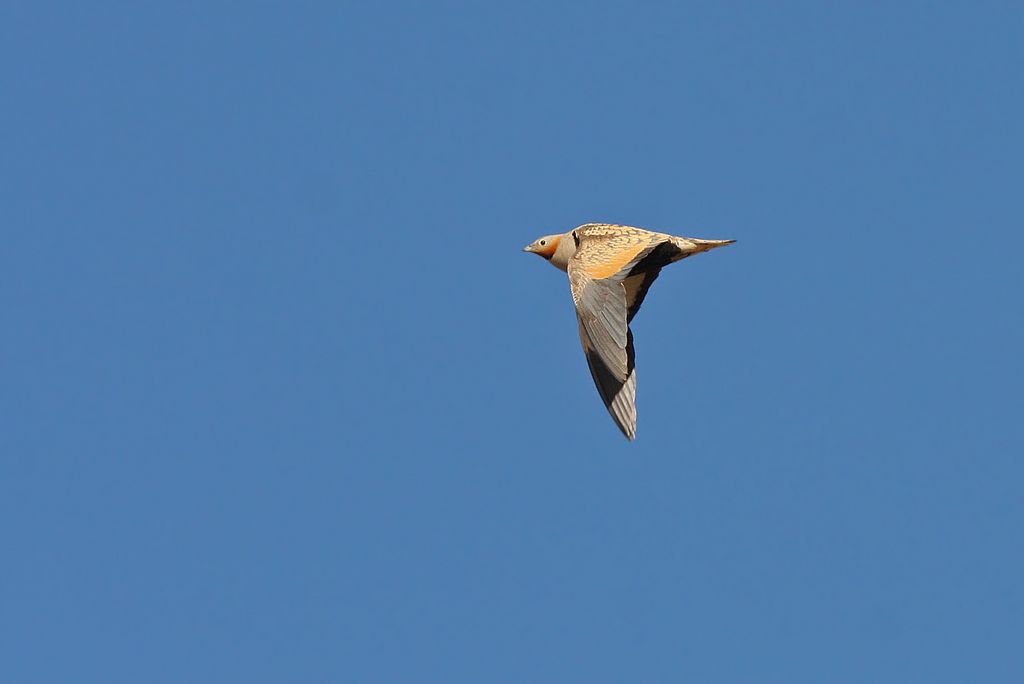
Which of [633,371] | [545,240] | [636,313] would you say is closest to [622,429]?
[633,371]

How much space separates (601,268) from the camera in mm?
28594

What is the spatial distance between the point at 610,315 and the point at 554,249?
6104 millimetres

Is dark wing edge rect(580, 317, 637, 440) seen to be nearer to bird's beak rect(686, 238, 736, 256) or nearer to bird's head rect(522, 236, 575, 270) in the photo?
bird's beak rect(686, 238, 736, 256)

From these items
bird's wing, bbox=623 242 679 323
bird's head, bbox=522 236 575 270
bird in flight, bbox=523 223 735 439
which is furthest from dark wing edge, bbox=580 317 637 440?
bird's head, bbox=522 236 575 270

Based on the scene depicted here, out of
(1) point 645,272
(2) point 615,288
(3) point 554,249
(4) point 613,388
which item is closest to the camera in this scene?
(2) point 615,288

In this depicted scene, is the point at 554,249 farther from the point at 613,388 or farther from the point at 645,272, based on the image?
the point at 613,388

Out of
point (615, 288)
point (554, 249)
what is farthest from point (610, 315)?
point (554, 249)

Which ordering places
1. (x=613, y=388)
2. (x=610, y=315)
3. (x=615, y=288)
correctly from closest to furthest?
(x=610, y=315) → (x=615, y=288) → (x=613, y=388)

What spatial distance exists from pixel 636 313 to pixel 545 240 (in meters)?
3.17

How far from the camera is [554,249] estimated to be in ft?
109

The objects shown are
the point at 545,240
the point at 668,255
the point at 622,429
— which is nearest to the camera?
the point at 622,429

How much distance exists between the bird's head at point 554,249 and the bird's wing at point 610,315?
2.16 m

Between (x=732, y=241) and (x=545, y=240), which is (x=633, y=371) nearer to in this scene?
(x=732, y=241)

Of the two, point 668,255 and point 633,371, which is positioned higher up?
point 668,255
